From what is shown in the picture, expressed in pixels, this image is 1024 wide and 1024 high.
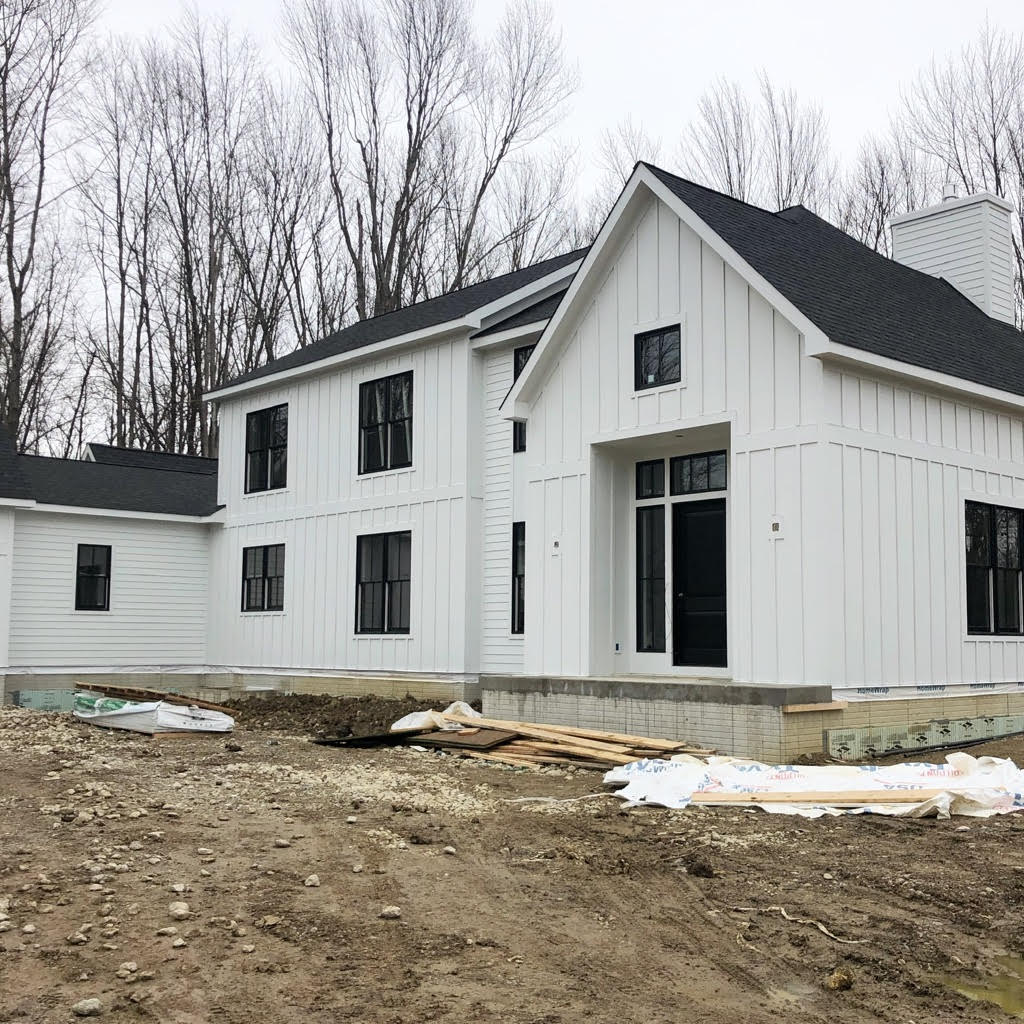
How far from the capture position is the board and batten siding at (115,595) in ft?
69.5

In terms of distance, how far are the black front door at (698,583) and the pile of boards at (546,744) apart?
5.55 feet

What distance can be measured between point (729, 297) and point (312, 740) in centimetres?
752

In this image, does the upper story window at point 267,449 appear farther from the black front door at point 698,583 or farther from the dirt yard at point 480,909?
the dirt yard at point 480,909

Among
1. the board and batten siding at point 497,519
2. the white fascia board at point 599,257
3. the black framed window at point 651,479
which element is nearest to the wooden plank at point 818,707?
the white fascia board at point 599,257

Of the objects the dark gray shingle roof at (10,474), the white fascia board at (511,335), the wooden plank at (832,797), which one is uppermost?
the white fascia board at (511,335)

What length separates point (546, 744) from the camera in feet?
41.7

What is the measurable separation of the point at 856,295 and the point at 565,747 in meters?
6.61

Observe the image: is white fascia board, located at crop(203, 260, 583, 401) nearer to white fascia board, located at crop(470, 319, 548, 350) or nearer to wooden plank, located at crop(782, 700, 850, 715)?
white fascia board, located at crop(470, 319, 548, 350)

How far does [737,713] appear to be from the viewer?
39.2 ft

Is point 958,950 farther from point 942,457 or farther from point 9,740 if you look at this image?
point 9,740

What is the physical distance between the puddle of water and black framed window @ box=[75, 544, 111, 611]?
19378 mm

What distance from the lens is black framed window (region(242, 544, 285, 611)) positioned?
21.6 m

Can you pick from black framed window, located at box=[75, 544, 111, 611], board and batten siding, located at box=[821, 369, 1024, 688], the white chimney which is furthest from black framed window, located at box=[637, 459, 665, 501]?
black framed window, located at box=[75, 544, 111, 611]

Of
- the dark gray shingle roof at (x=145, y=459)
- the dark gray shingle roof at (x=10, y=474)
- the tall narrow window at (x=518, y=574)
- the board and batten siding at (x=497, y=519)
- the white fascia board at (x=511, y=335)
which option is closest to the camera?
the white fascia board at (x=511, y=335)
